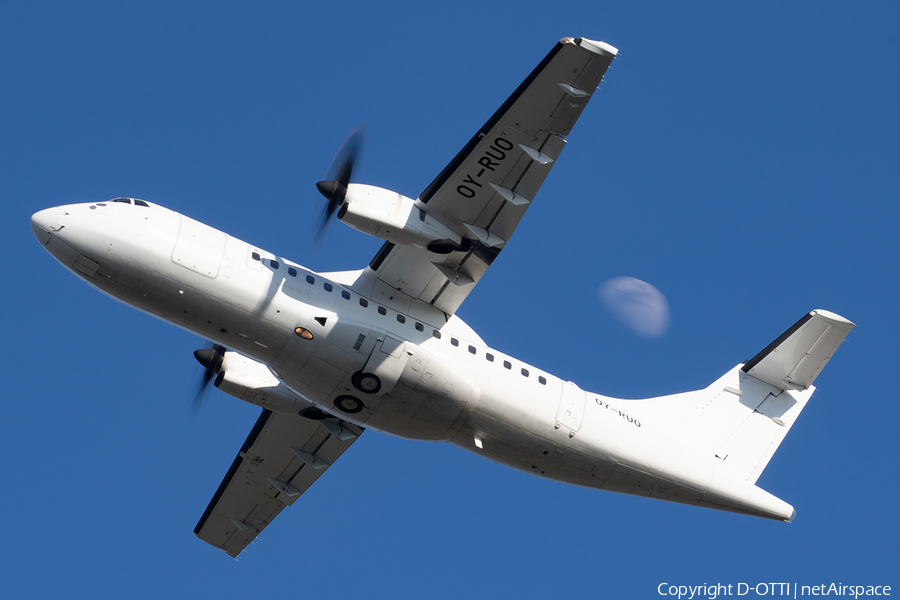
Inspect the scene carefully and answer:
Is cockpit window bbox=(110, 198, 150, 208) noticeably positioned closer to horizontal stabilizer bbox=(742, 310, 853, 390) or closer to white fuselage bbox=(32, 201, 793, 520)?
white fuselage bbox=(32, 201, 793, 520)

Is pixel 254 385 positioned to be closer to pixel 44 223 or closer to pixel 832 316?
pixel 44 223

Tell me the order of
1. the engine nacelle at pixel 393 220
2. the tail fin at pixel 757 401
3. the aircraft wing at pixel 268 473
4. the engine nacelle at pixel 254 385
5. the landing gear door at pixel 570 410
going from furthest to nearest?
the aircraft wing at pixel 268 473 → the tail fin at pixel 757 401 → the engine nacelle at pixel 254 385 → the landing gear door at pixel 570 410 → the engine nacelle at pixel 393 220

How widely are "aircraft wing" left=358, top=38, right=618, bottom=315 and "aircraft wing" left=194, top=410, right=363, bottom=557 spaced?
16.0 feet

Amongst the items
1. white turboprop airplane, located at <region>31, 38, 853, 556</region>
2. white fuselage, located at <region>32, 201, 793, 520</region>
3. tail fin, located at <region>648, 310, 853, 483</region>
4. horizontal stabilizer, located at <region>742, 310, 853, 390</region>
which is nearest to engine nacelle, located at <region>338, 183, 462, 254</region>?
white turboprop airplane, located at <region>31, 38, 853, 556</region>

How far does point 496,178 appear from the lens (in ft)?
61.7

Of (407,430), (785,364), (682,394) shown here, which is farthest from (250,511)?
(785,364)

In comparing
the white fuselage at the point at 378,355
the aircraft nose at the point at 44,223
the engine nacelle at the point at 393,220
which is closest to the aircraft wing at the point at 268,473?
the white fuselage at the point at 378,355

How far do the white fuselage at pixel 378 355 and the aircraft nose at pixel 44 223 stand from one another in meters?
0.03

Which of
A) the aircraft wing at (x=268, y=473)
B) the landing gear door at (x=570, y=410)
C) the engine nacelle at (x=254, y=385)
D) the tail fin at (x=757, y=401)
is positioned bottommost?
the aircraft wing at (x=268, y=473)

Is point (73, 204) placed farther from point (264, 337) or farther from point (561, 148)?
point (561, 148)

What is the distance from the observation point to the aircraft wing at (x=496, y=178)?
1759cm

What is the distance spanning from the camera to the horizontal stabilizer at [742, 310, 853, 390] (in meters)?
22.8

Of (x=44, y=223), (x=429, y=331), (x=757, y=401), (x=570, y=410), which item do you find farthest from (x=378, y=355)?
(x=757, y=401)

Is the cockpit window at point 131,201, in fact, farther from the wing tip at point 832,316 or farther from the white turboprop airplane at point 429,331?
the wing tip at point 832,316
